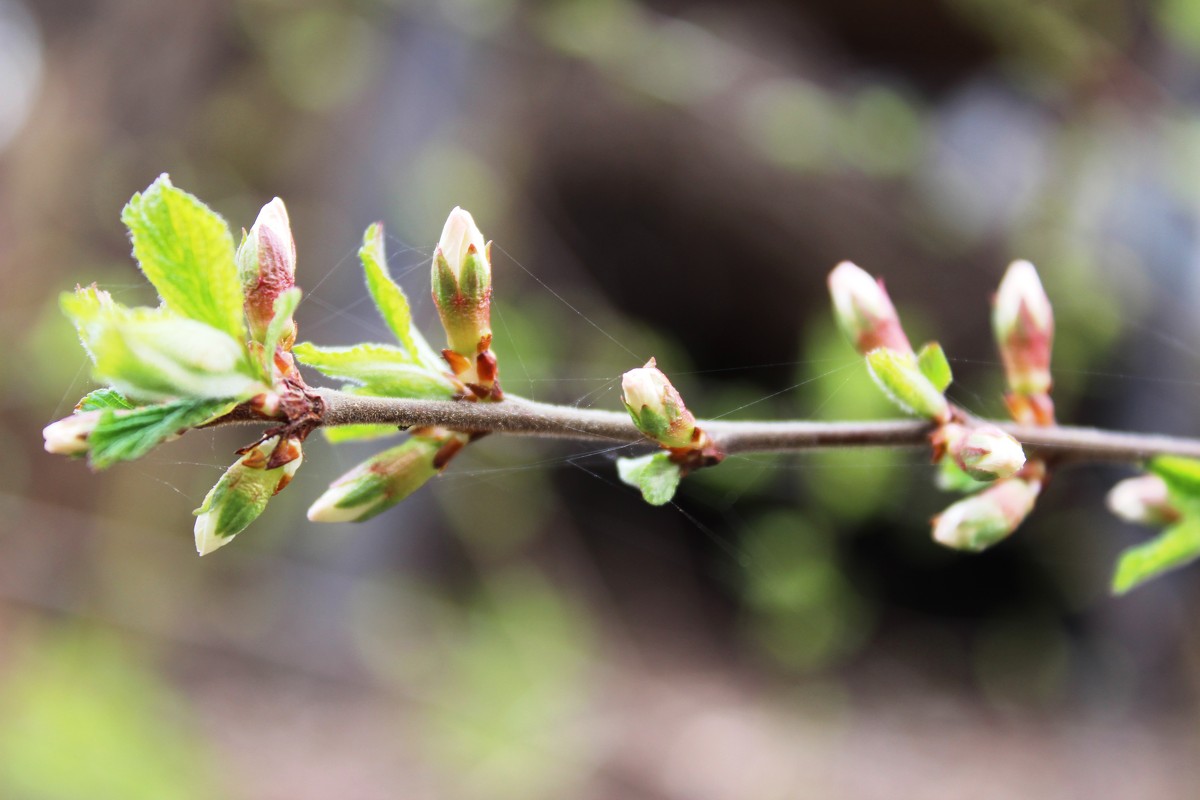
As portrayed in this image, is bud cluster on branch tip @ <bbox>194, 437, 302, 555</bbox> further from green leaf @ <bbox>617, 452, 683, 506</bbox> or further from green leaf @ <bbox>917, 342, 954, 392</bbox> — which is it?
green leaf @ <bbox>917, 342, 954, 392</bbox>

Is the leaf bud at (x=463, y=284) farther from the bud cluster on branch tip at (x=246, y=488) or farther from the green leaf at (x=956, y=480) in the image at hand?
the green leaf at (x=956, y=480)

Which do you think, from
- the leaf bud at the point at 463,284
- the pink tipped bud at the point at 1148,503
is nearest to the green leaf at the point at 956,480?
the pink tipped bud at the point at 1148,503

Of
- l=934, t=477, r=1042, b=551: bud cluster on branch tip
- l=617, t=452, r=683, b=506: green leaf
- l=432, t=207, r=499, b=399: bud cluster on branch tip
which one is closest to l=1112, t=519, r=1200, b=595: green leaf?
l=934, t=477, r=1042, b=551: bud cluster on branch tip

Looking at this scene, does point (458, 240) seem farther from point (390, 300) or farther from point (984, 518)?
point (984, 518)

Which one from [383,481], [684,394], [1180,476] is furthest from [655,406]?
[684,394]

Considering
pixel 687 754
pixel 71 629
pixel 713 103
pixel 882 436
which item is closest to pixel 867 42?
pixel 713 103

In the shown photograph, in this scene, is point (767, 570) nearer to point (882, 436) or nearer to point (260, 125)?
point (882, 436)
